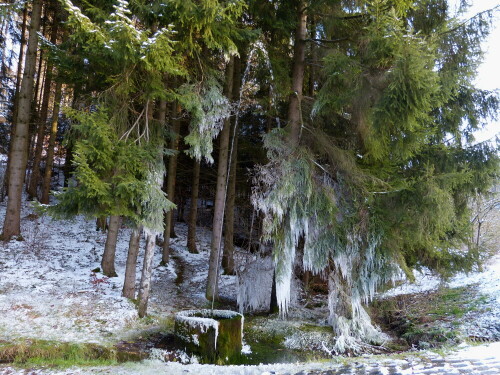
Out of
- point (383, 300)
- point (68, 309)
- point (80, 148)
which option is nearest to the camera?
point (80, 148)

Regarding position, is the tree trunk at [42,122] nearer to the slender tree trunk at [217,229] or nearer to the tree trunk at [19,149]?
the tree trunk at [19,149]

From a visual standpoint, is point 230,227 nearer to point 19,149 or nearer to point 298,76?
point 298,76

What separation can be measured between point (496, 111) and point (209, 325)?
7660 mm

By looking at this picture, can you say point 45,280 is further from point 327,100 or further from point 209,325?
point 327,100

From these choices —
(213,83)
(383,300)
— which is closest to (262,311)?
(383,300)

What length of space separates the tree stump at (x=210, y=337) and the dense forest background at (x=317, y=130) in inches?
55.1

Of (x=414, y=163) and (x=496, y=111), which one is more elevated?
(x=496, y=111)

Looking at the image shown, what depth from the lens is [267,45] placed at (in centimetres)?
902

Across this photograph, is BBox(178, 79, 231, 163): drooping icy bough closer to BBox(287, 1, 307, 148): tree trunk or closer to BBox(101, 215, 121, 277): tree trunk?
BBox(287, 1, 307, 148): tree trunk

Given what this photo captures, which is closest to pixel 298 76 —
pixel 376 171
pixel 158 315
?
pixel 376 171

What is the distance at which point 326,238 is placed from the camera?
7133mm

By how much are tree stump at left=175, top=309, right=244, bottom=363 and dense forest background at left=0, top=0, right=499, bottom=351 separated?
140 cm

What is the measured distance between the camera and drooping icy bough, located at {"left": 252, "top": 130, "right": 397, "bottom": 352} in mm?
7039

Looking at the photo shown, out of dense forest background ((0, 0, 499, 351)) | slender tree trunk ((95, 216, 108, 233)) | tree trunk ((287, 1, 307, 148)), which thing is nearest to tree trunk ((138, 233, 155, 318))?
dense forest background ((0, 0, 499, 351))
